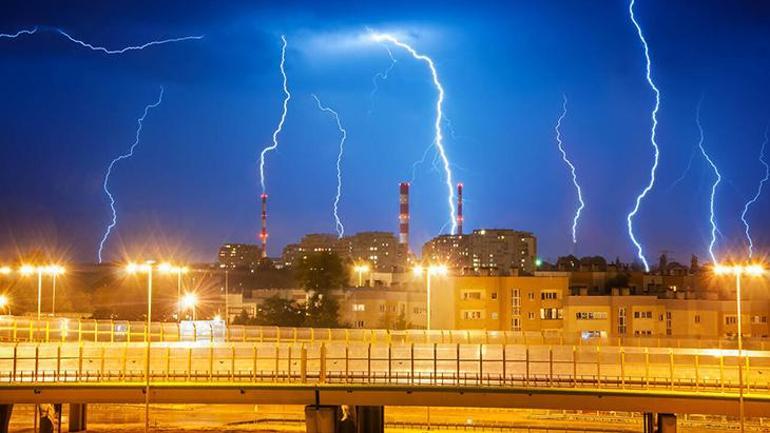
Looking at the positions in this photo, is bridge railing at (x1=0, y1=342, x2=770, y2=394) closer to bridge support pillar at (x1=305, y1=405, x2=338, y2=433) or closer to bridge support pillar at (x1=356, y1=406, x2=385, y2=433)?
bridge support pillar at (x1=305, y1=405, x2=338, y2=433)

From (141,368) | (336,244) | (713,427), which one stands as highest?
(336,244)

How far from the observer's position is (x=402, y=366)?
33094 millimetres

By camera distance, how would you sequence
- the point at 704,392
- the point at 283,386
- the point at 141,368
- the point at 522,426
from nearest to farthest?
the point at 704,392, the point at 283,386, the point at 141,368, the point at 522,426

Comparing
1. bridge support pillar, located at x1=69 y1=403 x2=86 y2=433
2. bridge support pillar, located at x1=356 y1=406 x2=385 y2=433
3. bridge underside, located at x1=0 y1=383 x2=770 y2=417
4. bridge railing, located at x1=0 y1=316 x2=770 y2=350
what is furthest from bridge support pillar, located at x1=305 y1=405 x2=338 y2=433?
bridge support pillar, located at x1=69 y1=403 x2=86 y2=433

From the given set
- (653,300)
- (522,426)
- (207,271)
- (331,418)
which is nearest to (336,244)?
(207,271)

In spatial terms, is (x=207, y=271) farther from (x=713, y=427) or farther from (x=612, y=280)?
(x=713, y=427)

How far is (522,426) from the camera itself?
4044 centimetres

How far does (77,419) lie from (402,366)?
12620 millimetres

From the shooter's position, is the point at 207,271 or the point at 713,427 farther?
the point at 207,271

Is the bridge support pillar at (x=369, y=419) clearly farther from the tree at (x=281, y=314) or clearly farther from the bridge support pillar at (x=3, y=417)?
the tree at (x=281, y=314)

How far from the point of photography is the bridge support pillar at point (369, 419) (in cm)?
3316

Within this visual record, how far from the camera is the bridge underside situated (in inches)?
1070

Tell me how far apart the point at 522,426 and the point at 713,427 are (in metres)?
7.43

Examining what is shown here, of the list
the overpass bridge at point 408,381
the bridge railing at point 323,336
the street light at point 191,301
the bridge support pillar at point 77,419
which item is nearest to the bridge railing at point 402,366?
the overpass bridge at point 408,381
